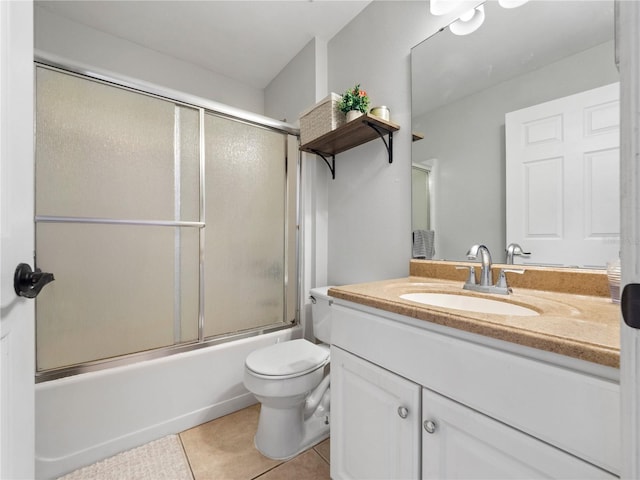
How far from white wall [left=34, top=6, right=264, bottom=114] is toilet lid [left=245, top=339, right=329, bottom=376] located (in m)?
1.69

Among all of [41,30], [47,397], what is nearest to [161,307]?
[47,397]

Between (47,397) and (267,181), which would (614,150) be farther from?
(47,397)

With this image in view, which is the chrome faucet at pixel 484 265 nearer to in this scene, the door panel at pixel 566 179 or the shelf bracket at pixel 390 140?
the door panel at pixel 566 179

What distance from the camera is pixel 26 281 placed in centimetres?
55

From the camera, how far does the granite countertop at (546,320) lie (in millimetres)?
504

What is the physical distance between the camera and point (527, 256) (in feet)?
3.52

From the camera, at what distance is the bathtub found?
47.4 inches

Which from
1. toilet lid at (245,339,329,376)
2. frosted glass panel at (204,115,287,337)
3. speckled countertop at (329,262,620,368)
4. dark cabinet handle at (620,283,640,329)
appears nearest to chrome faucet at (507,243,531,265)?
speckled countertop at (329,262,620,368)

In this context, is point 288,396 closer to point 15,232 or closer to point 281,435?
point 281,435

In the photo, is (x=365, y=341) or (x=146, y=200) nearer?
(x=365, y=341)

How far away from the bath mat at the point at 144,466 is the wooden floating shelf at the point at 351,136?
5.87 ft

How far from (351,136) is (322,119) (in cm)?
20

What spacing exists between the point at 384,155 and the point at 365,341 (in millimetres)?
1097

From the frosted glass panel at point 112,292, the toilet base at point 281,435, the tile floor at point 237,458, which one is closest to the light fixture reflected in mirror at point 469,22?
the frosted glass panel at point 112,292
